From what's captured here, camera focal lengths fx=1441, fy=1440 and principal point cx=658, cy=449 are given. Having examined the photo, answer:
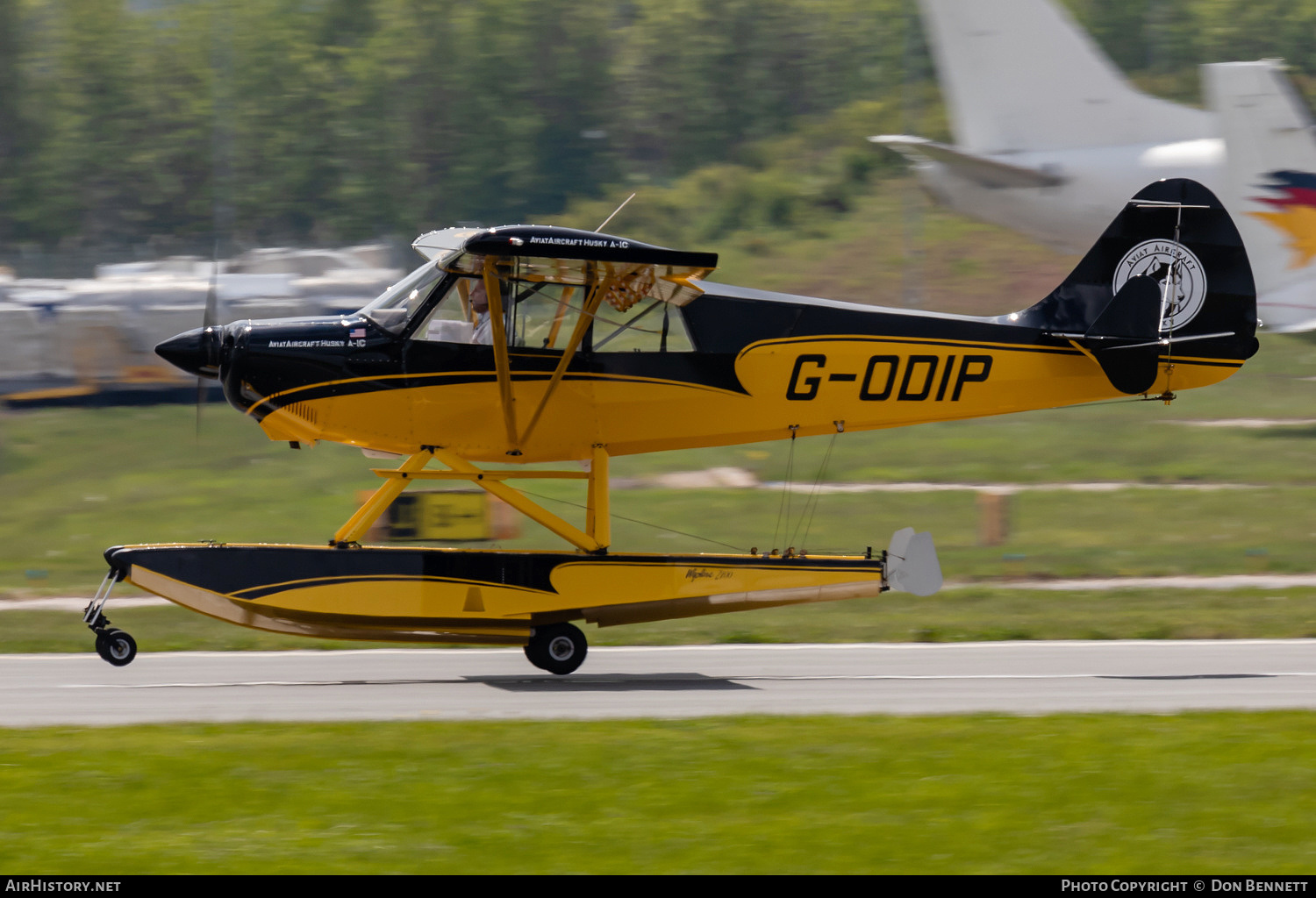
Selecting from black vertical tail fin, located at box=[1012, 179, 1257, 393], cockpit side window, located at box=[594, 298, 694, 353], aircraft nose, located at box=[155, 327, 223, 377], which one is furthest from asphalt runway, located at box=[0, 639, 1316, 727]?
cockpit side window, located at box=[594, 298, 694, 353]

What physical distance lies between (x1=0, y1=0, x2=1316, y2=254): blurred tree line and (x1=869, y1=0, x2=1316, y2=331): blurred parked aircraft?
38.7 ft

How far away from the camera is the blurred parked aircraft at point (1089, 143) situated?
66.0ft

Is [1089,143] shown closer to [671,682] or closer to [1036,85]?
[1036,85]

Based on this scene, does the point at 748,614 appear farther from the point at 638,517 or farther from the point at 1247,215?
the point at 1247,215

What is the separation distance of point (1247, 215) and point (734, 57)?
22996 millimetres

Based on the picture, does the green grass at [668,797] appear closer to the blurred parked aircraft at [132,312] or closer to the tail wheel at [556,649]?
the tail wheel at [556,649]

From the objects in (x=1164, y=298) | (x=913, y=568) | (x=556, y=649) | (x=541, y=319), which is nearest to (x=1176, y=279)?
(x=1164, y=298)

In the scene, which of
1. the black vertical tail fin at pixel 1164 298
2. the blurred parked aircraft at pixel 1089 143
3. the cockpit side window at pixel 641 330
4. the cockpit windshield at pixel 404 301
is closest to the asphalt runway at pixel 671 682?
the black vertical tail fin at pixel 1164 298

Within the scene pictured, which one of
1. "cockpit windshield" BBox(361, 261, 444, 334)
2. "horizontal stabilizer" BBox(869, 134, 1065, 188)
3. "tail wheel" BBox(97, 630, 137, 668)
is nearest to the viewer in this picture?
"tail wheel" BBox(97, 630, 137, 668)

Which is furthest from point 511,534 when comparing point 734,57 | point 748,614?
point 734,57

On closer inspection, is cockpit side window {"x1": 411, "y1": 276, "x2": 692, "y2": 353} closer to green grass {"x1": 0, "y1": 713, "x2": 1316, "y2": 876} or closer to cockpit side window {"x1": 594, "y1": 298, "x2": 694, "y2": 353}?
cockpit side window {"x1": 594, "y1": 298, "x2": 694, "y2": 353}

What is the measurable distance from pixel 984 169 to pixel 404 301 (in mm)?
13622

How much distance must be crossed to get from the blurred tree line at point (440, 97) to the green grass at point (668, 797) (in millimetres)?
26282

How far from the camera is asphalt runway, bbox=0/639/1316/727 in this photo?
966 cm
